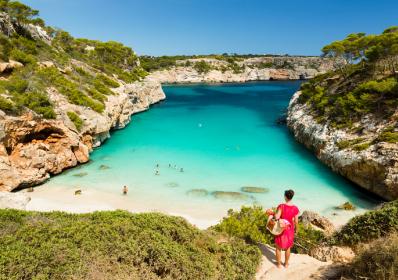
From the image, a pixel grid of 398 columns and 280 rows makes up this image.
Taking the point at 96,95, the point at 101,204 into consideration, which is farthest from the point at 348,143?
the point at 96,95

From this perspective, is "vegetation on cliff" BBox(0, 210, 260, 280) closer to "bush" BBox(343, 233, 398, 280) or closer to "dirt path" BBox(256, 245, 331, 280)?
"dirt path" BBox(256, 245, 331, 280)

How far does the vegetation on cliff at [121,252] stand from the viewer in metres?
5.99

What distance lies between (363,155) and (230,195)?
425 inches

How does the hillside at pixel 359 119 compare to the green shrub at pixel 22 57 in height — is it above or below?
below

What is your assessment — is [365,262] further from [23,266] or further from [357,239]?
[23,266]

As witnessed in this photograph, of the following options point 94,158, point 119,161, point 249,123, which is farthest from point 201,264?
point 249,123

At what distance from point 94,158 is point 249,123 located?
1087 inches

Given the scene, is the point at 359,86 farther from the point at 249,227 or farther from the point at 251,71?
the point at 251,71

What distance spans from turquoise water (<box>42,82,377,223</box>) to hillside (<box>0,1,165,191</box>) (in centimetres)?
→ 187

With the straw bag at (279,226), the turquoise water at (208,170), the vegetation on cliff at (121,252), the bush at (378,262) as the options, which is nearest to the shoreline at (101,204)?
the turquoise water at (208,170)

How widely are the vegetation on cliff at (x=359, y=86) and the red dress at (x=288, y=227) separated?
17962 millimetres

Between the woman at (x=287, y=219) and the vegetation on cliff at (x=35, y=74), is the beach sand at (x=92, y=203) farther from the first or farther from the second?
the woman at (x=287, y=219)

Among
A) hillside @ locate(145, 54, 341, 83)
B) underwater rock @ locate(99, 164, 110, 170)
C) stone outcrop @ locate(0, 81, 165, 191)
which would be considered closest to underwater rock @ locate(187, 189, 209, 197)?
underwater rock @ locate(99, 164, 110, 170)

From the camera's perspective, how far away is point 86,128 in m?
29.8
